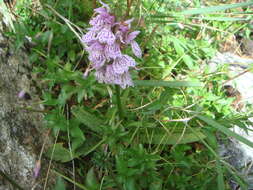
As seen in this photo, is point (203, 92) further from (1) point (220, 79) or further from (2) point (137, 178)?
(2) point (137, 178)

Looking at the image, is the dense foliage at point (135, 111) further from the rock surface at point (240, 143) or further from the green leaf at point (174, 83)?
the rock surface at point (240, 143)

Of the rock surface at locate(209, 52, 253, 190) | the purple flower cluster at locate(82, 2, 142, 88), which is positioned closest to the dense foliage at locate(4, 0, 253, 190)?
the rock surface at locate(209, 52, 253, 190)

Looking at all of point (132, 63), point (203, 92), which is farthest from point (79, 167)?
point (203, 92)

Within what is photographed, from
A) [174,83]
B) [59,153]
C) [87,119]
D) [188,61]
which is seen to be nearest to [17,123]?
[59,153]

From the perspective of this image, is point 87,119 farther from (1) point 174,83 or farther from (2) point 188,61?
(2) point 188,61

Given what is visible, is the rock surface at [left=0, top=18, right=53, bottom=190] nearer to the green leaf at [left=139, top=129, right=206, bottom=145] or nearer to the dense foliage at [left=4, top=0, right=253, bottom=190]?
the dense foliage at [left=4, top=0, right=253, bottom=190]
